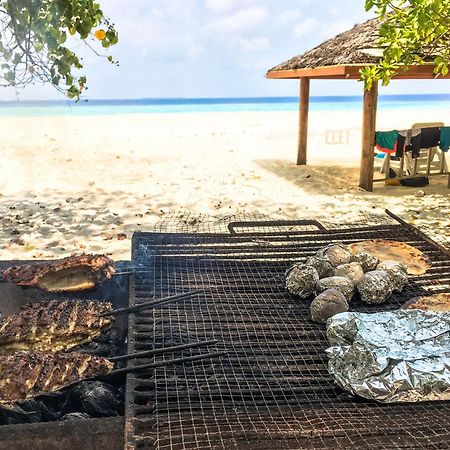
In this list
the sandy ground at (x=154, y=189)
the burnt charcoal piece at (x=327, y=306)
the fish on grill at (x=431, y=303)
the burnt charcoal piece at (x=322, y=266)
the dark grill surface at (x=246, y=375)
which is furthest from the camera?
the sandy ground at (x=154, y=189)

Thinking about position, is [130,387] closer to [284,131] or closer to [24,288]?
[24,288]

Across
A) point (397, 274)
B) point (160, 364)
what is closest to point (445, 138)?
point (397, 274)

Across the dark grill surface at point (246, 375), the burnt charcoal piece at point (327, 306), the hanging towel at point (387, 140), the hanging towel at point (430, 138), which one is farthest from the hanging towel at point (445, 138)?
the burnt charcoal piece at point (327, 306)

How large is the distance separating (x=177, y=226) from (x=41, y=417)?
5.41m

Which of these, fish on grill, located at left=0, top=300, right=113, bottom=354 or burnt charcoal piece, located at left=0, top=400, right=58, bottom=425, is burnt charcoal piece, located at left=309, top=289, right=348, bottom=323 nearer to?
fish on grill, located at left=0, top=300, right=113, bottom=354

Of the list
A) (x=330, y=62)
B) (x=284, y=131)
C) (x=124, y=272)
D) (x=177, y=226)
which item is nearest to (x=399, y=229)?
(x=124, y=272)

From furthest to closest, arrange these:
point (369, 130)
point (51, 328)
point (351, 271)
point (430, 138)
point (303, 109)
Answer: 1. point (303, 109)
2. point (430, 138)
3. point (369, 130)
4. point (351, 271)
5. point (51, 328)

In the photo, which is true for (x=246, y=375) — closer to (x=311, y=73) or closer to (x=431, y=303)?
(x=431, y=303)

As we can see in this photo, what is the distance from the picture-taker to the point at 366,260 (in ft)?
15.1

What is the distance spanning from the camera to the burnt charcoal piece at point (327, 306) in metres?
3.79

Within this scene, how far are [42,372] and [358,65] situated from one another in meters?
8.72

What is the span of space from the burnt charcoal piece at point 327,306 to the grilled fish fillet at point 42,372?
60.8 inches

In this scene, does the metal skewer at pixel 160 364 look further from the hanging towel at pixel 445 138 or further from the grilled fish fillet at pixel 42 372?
the hanging towel at pixel 445 138

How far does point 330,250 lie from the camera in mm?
4691
